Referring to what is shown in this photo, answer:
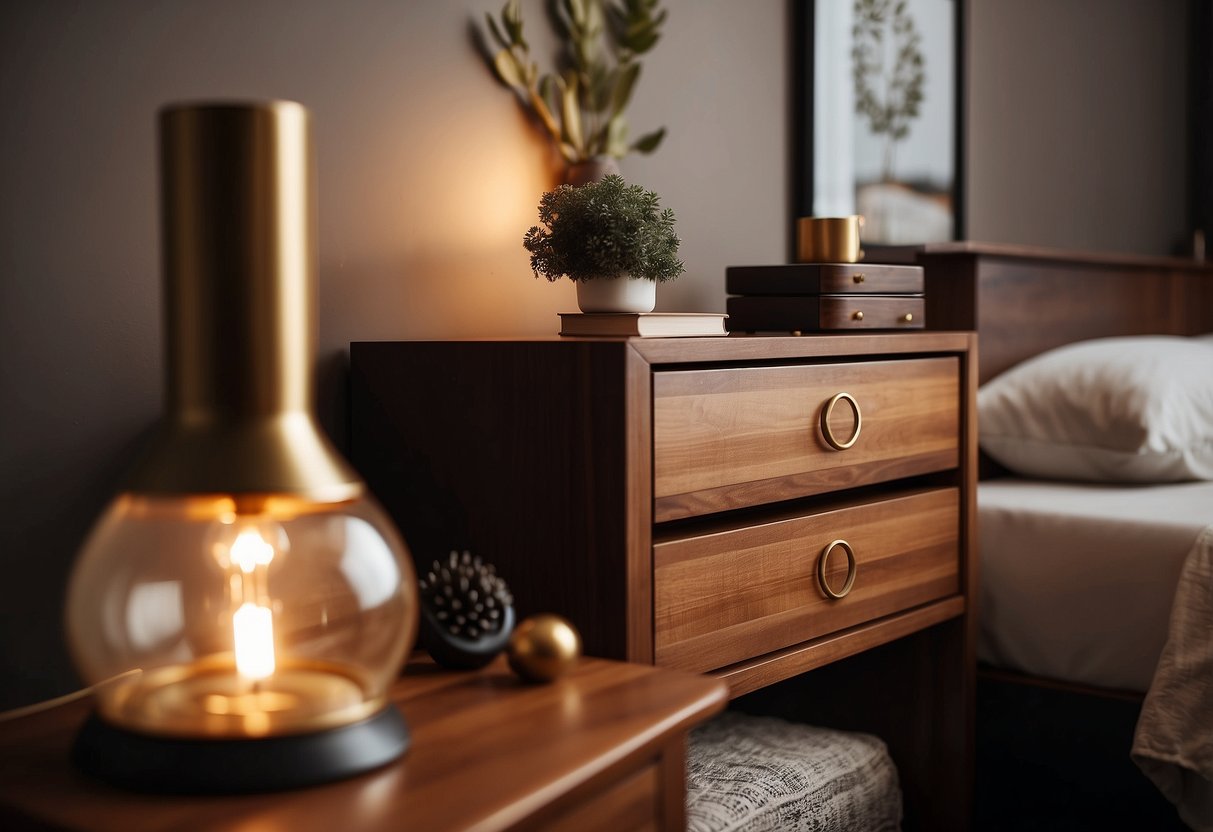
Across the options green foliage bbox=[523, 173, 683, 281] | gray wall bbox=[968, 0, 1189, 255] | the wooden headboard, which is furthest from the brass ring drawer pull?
gray wall bbox=[968, 0, 1189, 255]

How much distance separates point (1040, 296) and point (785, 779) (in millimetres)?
1393

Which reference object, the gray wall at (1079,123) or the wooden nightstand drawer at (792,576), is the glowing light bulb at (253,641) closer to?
the wooden nightstand drawer at (792,576)

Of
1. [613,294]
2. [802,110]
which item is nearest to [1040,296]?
[802,110]

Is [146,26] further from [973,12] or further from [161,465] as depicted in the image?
[973,12]

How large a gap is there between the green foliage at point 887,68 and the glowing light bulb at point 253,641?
1705mm

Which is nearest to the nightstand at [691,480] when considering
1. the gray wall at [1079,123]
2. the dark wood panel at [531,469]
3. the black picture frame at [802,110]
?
the dark wood panel at [531,469]

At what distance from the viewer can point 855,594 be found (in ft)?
4.75

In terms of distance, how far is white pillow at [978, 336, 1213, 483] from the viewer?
1951 millimetres

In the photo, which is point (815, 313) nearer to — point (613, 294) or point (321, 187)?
point (613, 294)

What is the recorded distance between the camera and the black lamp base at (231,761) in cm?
74

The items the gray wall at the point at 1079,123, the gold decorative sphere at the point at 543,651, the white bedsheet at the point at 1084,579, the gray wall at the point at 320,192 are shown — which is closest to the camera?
the gold decorative sphere at the point at 543,651

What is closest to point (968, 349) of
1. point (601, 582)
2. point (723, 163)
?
point (723, 163)

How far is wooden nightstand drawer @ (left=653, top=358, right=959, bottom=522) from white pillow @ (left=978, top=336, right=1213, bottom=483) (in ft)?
1.55

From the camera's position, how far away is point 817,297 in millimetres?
1560
